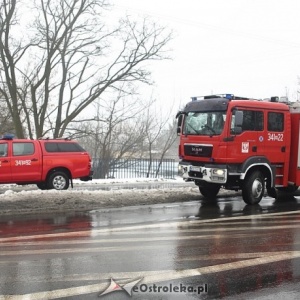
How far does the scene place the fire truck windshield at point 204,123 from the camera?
11.7m

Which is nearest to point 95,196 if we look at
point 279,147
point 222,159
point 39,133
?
point 222,159

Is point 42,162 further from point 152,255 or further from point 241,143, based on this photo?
A: point 152,255

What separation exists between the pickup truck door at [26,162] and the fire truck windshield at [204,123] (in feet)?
17.0

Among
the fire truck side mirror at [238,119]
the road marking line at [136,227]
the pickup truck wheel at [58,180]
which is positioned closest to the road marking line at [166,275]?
the road marking line at [136,227]

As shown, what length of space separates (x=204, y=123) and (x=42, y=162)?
5.78 m

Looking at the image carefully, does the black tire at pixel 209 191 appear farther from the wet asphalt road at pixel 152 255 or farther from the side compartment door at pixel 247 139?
the wet asphalt road at pixel 152 255

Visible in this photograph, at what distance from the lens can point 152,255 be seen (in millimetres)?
6414

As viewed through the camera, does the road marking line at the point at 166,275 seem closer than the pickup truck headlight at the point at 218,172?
Yes

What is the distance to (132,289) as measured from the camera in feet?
16.1

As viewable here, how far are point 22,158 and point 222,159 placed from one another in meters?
6.64

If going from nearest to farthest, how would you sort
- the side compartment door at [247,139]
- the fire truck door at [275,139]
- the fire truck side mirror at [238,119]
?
the fire truck side mirror at [238,119], the side compartment door at [247,139], the fire truck door at [275,139]

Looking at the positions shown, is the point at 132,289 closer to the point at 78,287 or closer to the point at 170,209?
the point at 78,287

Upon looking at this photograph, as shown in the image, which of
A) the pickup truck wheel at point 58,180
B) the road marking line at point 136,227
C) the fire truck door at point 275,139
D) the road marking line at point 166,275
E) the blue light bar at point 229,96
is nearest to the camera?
the road marking line at point 166,275

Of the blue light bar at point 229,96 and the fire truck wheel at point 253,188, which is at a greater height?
the blue light bar at point 229,96
